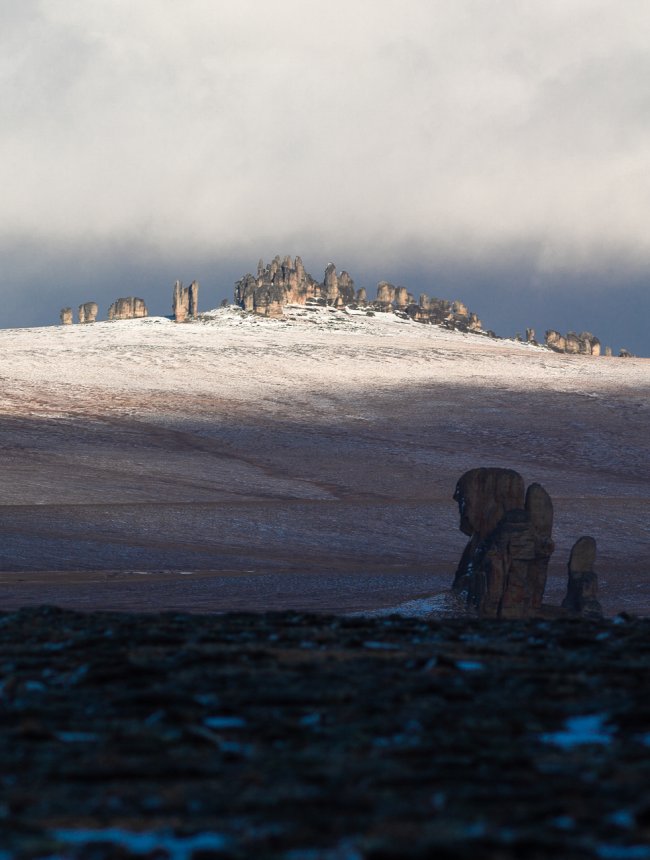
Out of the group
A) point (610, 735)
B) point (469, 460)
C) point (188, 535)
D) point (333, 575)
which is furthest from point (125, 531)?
point (610, 735)

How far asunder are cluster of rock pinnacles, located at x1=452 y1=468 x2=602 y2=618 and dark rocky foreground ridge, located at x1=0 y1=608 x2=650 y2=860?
15.9m

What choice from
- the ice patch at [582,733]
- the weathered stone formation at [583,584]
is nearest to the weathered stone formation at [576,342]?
the weathered stone formation at [583,584]

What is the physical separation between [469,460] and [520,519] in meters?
38.5

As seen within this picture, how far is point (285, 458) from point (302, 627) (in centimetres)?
5219

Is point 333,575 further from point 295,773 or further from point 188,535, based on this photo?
point 295,773

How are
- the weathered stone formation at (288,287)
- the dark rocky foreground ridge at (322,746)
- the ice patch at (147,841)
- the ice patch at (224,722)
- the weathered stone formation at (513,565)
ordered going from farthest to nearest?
the weathered stone formation at (288,287) → the weathered stone formation at (513,565) → the ice patch at (224,722) → the dark rocky foreground ridge at (322,746) → the ice patch at (147,841)

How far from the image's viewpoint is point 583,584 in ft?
103

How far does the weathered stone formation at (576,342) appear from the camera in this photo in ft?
567

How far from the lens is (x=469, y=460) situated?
68938mm

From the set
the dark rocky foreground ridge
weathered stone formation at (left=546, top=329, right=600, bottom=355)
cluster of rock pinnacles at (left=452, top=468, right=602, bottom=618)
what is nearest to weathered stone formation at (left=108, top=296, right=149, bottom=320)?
weathered stone formation at (left=546, top=329, right=600, bottom=355)

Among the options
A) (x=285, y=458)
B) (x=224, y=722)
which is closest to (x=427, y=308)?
(x=285, y=458)

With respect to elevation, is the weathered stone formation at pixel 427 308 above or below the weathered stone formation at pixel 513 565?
above

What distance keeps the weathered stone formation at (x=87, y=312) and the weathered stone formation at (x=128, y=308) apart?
2.43 metres

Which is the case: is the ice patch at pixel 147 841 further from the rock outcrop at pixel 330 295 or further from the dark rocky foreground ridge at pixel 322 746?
the rock outcrop at pixel 330 295
